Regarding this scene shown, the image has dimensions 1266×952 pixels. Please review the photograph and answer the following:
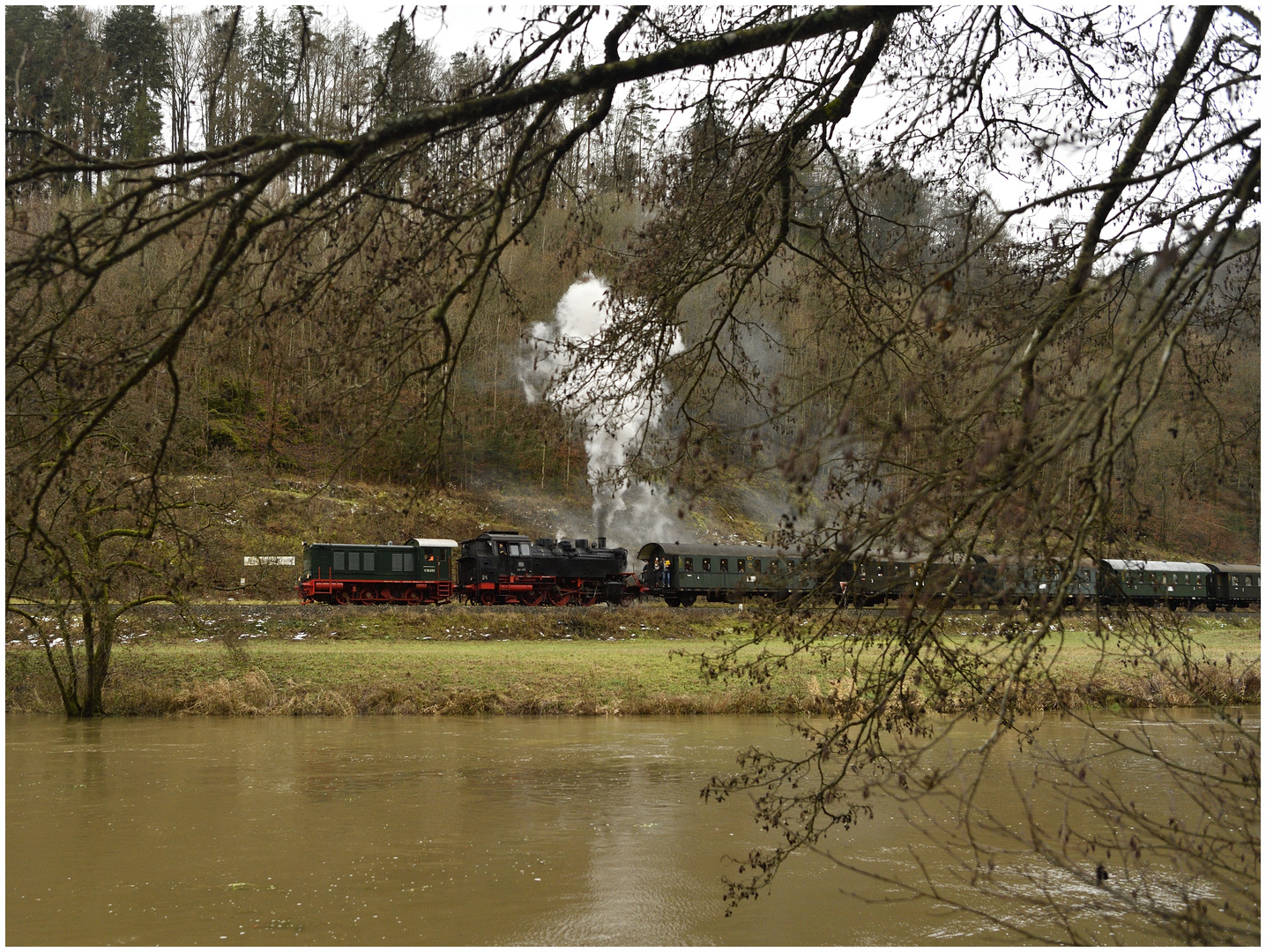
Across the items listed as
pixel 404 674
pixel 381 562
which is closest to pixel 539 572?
pixel 381 562

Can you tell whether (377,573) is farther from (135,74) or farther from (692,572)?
(135,74)

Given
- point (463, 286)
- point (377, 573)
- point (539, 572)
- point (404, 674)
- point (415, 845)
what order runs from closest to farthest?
point (463, 286), point (415, 845), point (404, 674), point (377, 573), point (539, 572)

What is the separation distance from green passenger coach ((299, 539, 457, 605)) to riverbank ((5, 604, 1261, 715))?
4.56 m

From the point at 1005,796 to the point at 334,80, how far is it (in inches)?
357

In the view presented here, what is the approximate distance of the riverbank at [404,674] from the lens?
53.7 ft

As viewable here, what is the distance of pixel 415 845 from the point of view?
8.88 meters

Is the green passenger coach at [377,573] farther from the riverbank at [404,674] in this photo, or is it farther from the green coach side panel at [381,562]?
the riverbank at [404,674]


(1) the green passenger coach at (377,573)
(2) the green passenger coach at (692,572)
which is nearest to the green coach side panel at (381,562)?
(1) the green passenger coach at (377,573)

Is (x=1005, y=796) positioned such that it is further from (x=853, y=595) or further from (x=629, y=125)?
(x=629, y=125)

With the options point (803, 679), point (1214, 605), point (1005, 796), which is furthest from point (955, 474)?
point (1214, 605)

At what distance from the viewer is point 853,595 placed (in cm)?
499

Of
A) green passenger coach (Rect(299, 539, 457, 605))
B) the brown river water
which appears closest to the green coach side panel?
green passenger coach (Rect(299, 539, 457, 605))

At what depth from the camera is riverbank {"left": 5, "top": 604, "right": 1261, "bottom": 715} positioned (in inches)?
644

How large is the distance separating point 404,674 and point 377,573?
11577 mm
